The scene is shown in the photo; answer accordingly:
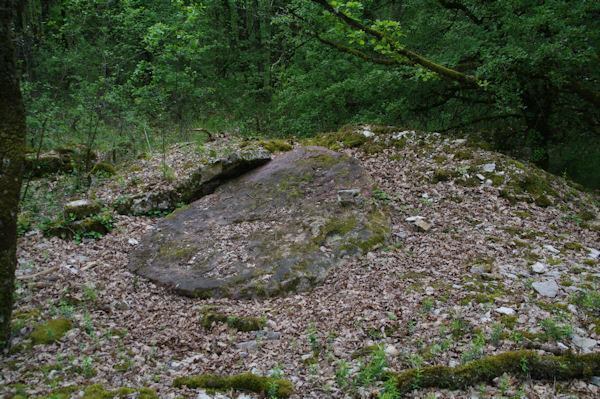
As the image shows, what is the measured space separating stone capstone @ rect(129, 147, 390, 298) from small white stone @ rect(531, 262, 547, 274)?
205 cm

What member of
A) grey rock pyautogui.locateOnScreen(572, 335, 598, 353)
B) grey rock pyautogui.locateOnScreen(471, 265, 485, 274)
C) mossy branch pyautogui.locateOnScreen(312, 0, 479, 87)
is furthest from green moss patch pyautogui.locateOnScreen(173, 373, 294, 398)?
mossy branch pyautogui.locateOnScreen(312, 0, 479, 87)

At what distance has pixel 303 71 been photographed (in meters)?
11.5

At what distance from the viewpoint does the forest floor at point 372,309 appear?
10.8 feet

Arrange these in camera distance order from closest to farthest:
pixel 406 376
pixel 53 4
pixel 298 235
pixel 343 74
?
pixel 406 376 < pixel 298 235 < pixel 343 74 < pixel 53 4

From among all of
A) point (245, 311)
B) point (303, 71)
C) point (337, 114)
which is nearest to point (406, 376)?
point (245, 311)

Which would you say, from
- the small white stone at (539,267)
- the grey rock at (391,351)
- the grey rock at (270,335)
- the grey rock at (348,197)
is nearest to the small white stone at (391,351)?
the grey rock at (391,351)

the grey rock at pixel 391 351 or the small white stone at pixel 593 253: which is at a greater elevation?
the small white stone at pixel 593 253

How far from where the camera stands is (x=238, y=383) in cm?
324

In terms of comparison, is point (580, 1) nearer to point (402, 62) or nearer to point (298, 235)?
point (402, 62)

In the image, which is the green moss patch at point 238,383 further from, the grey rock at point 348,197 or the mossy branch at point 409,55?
the mossy branch at point 409,55

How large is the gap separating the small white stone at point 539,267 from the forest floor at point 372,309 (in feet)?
0.04

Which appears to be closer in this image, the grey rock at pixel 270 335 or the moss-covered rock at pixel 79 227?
the grey rock at pixel 270 335

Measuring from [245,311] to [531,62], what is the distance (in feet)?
22.6

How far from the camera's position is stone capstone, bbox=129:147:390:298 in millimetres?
5199
